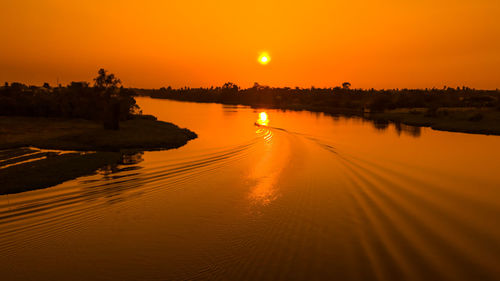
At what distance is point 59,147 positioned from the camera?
122 feet

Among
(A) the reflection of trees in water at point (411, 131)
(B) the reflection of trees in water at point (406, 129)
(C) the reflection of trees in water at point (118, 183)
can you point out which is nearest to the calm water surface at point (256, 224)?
(C) the reflection of trees in water at point (118, 183)

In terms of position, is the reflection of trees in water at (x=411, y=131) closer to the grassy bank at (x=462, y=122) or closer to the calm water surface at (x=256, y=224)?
the grassy bank at (x=462, y=122)

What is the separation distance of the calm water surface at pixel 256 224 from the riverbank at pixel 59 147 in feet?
7.52

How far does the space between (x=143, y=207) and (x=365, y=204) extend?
52.3 feet

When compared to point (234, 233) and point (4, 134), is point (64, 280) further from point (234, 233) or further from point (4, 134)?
point (4, 134)

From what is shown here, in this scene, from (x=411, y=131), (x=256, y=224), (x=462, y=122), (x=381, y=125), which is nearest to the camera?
(x=256, y=224)

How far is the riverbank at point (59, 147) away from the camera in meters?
25.1

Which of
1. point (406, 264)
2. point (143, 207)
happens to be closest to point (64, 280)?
point (143, 207)

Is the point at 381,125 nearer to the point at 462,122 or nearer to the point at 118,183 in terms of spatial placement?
the point at 462,122

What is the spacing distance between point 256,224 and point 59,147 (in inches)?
1233

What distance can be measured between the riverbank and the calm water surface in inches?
90.3

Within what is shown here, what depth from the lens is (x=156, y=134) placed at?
166 ft

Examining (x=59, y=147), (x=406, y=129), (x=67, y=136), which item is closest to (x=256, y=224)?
(x=59, y=147)

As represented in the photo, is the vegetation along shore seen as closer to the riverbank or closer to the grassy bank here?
the riverbank
